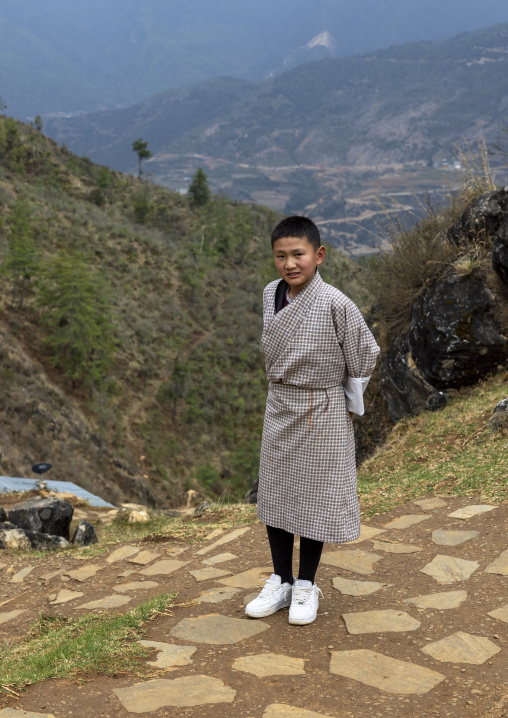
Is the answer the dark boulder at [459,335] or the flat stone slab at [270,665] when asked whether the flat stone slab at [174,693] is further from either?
the dark boulder at [459,335]

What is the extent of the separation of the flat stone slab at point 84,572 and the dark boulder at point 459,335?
469cm

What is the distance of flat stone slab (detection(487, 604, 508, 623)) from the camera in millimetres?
3012

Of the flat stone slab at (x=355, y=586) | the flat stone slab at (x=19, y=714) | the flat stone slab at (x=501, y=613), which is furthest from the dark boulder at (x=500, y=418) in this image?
the flat stone slab at (x=19, y=714)

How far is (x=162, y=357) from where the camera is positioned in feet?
88.1

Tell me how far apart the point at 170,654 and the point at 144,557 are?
192cm

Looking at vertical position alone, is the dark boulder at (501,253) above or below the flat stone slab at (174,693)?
above

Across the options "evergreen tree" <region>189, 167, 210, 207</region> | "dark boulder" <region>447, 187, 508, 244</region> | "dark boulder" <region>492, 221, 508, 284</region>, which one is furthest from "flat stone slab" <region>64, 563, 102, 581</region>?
"evergreen tree" <region>189, 167, 210, 207</region>

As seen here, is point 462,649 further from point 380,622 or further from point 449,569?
point 449,569

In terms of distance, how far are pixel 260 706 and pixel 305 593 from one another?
791 millimetres

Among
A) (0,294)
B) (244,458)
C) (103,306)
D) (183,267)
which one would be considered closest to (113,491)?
(244,458)

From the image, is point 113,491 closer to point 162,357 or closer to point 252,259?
point 162,357

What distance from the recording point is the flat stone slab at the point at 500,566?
3559mm

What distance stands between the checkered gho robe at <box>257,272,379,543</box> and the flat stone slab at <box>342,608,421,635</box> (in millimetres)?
442

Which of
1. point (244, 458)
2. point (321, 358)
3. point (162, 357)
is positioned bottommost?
point (244, 458)
